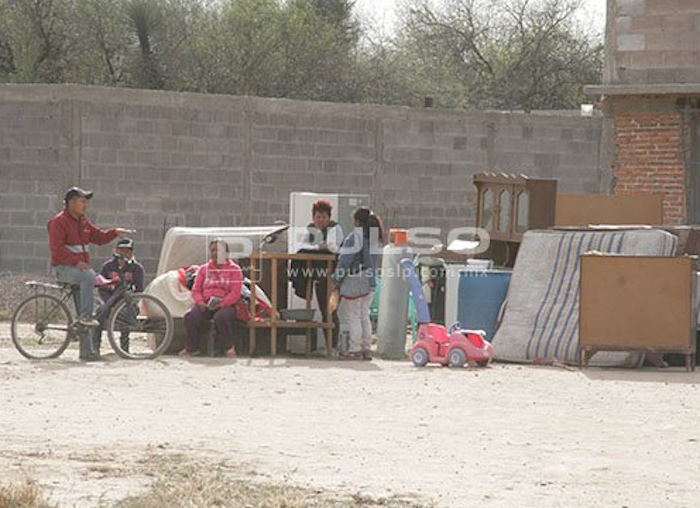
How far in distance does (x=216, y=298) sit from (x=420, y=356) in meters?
2.21

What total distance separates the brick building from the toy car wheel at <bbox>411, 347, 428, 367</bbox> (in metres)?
7.17

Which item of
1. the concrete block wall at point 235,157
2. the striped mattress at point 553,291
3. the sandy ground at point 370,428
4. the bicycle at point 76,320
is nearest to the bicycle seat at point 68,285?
the bicycle at point 76,320

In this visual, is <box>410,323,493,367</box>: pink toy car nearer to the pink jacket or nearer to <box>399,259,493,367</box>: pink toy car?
<box>399,259,493,367</box>: pink toy car

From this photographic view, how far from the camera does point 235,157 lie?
23469mm

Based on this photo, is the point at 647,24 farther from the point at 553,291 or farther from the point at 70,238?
the point at 70,238

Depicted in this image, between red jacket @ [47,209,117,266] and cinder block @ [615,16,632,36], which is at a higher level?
cinder block @ [615,16,632,36]

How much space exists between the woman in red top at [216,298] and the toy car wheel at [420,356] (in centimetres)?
191

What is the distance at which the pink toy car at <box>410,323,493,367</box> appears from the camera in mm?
16391

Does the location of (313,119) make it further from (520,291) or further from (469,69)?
(469,69)

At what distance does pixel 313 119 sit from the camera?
2394cm

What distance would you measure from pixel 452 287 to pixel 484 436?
686 centimetres

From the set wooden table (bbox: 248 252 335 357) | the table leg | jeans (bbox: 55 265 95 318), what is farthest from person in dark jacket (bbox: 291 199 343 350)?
jeans (bbox: 55 265 95 318)

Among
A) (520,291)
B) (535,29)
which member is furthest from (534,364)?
(535,29)

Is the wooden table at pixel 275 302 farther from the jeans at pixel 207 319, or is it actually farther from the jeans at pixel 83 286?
the jeans at pixel 83 286
